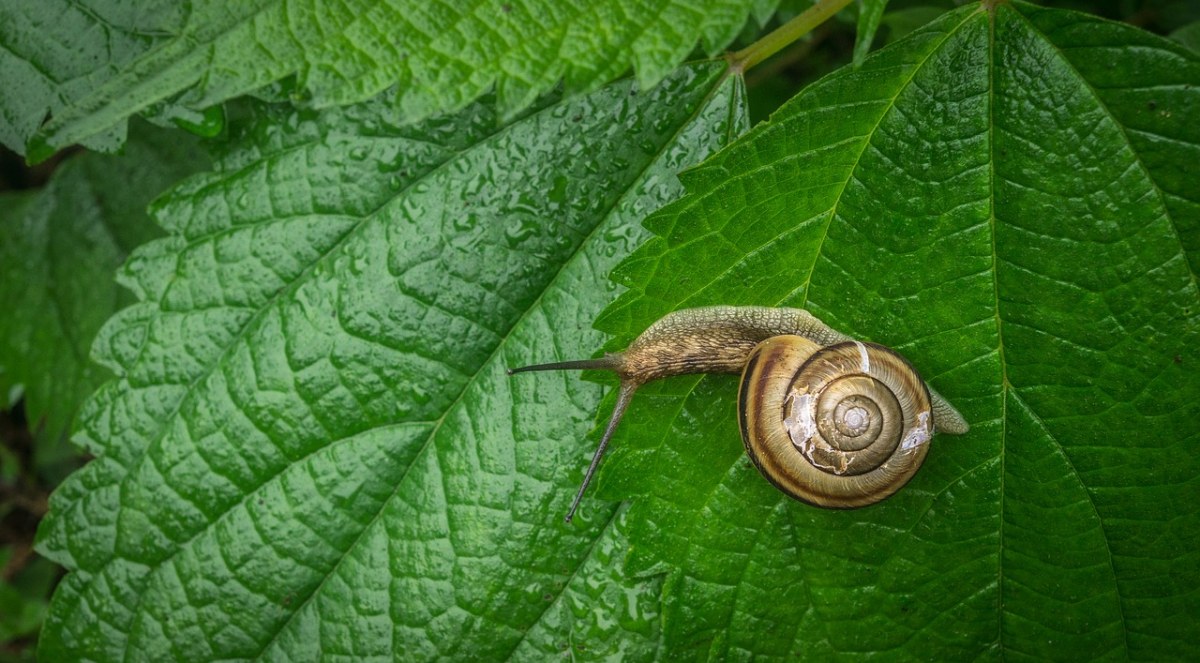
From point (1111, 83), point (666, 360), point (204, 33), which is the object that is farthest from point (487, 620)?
point (1111, 83)

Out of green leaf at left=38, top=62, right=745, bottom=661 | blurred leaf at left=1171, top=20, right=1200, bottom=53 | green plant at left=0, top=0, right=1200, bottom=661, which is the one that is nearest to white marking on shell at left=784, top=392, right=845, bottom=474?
green plant at left=0, top=0, right=1200, bottom=661

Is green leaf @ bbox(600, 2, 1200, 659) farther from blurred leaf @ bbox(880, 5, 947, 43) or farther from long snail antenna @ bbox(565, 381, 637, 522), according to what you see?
blurred leaf @ bbox(880, 5, 947, 43)

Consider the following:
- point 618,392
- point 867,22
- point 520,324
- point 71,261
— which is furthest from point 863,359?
point 71,261

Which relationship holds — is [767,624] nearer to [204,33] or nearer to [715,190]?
[715,190]

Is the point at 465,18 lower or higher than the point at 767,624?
higher

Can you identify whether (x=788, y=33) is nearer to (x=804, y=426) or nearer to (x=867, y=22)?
(x=867, y=22)
